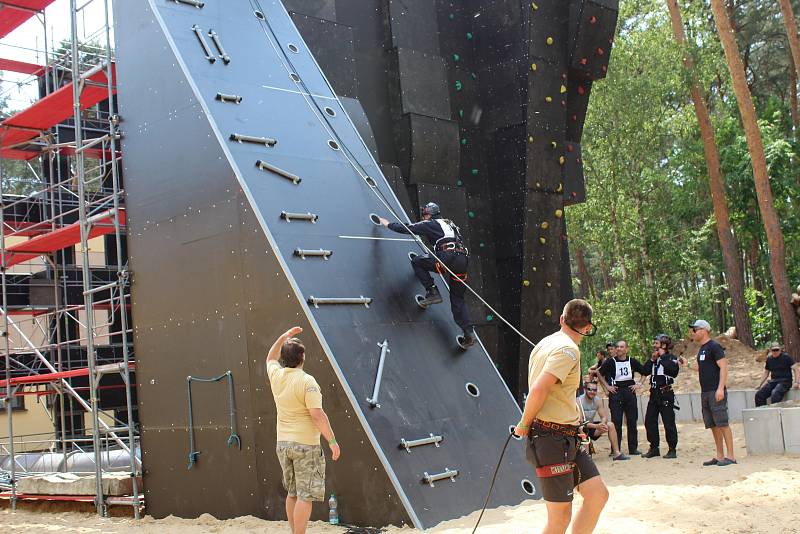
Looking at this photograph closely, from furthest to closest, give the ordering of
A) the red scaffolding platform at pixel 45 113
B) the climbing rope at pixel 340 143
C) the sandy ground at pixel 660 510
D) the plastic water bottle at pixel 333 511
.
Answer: the red scaffolding platform at pixel 45 113
the climbing rope at pixel 340 143
the plastic water bottle at pixel 333 511
the sandy ground at pixel 660 510

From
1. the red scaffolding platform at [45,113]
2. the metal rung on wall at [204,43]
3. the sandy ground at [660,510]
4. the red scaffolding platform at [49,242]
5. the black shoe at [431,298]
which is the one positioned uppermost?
the red scaffolding platform at [45,113]

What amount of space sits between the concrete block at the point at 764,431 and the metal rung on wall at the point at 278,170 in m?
5.64

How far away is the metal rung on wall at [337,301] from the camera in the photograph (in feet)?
22.5

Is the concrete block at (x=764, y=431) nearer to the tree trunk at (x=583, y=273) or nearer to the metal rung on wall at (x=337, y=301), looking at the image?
the metal rung on wall at (x=337, y=301)

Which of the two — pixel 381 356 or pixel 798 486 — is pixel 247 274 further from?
pixel 798 486

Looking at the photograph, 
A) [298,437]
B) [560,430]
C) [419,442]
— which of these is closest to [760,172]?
[419,442]

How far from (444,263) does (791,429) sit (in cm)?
446

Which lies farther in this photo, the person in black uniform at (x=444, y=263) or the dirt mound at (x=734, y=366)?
Answer: the dirt mound at (x=734, y=366)

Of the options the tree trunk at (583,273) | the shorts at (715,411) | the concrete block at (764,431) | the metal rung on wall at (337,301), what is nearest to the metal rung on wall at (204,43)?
the metal rung on wall at (337,301)

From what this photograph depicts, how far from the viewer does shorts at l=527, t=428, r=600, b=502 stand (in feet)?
14.0

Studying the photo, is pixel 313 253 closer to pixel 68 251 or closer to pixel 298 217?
pixel 298 217

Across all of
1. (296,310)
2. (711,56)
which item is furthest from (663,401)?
(711,56)

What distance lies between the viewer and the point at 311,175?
7.89 meters

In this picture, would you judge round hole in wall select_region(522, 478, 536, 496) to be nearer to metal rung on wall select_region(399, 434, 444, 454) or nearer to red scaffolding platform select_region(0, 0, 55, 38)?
metal rung on wall select_region(399, 434, 444, 454)
